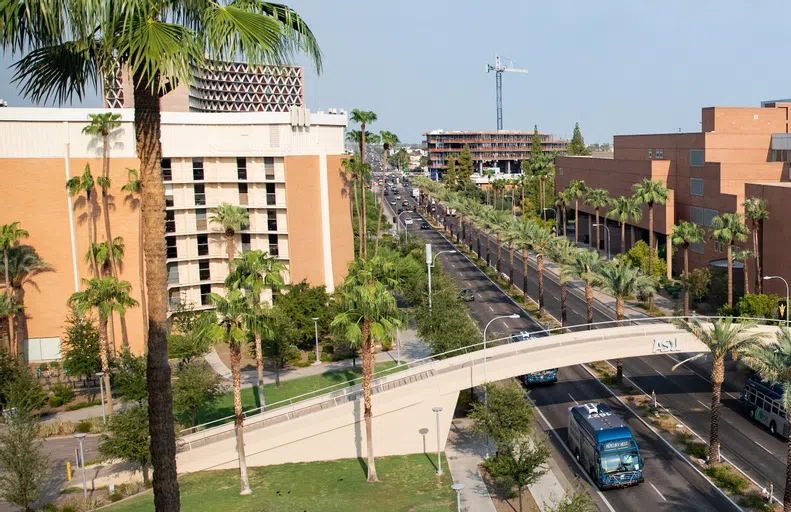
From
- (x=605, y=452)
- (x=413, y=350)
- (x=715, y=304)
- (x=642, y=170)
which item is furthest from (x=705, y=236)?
(x=605, y=452)

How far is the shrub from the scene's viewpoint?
5333cm

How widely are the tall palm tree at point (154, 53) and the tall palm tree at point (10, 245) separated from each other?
158ft

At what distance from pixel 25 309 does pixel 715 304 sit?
61683 mm

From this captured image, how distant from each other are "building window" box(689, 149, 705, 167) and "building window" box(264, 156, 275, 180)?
155 ft

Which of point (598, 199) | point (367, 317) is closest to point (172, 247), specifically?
point (367, 317)

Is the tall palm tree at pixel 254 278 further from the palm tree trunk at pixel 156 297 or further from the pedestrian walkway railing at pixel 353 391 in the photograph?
the palm tree trunk at pixel 156 297

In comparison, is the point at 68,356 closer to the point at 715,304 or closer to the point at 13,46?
the point at 13,46

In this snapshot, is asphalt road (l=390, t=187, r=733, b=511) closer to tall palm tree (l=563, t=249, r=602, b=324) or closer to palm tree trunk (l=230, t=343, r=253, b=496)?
tall palm tree (l=563, t=249, r=602, b=324)

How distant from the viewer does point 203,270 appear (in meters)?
67.4

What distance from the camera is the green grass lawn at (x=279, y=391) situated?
48562 mm

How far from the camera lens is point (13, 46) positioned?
11.0 metres

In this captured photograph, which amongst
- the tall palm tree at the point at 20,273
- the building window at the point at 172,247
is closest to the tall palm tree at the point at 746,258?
the building window at the point at 172,247

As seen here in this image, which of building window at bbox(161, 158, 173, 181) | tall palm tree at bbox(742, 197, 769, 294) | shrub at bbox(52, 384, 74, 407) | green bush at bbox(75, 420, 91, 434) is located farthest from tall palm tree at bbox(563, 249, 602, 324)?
shrub at bbox(52, 384, 74, 407)

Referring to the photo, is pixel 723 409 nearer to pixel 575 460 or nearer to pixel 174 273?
pixel 575 460
